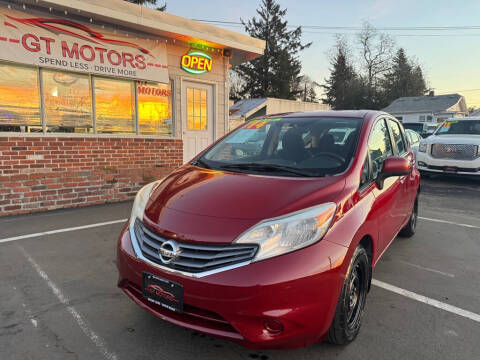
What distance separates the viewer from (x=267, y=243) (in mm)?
1956

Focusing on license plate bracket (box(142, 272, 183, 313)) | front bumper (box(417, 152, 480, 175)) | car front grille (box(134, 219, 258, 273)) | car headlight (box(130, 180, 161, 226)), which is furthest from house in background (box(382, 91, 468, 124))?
license plate bracket (box(142, 272, 183, 313))

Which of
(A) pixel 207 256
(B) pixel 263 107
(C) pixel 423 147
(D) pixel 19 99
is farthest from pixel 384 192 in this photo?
(B) pixel 263 107

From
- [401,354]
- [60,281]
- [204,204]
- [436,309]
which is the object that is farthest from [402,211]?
[60,281]

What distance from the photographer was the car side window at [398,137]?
3886 mm

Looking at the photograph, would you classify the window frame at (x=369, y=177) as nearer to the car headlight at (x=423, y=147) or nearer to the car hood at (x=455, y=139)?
the car hood at (x=455, y=139)

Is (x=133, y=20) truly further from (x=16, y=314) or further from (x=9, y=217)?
(x=16, y=314)

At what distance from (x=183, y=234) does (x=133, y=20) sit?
18.6 ft

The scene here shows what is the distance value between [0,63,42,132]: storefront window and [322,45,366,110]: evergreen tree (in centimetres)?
4930

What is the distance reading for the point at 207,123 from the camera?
8.63 metres

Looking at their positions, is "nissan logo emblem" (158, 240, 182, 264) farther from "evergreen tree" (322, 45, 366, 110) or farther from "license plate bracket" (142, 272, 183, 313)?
"evergreen tree" (322, 45, 366, 110)

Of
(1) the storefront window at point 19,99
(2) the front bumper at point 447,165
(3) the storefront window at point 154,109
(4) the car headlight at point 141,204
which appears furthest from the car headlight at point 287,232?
(2) the front bumper at point 447,165

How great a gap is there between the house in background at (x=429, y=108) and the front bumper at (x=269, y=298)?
43708 mm

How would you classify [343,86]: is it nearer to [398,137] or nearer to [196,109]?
[196,109]

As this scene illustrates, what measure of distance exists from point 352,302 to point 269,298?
879mm
